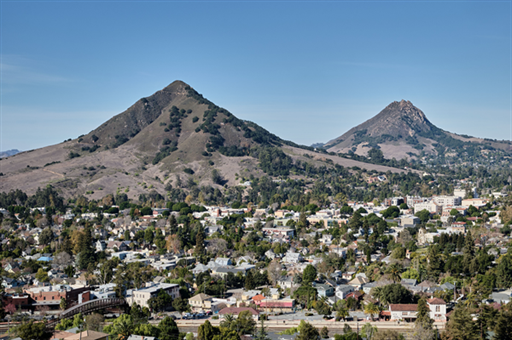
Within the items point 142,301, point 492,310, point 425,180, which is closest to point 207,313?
point 142,301

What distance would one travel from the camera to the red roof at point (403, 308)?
52.9 metres

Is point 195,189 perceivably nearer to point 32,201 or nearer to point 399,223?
point 32,201

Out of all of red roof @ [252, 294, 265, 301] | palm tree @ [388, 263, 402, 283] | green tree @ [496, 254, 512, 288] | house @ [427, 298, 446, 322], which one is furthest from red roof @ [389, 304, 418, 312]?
red roof @ [252, 294, 265, 301]

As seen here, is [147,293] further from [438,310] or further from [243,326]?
[438,310]

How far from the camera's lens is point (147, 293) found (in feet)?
193

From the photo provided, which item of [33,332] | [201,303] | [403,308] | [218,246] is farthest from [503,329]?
[218,246]

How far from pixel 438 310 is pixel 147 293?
27316mm

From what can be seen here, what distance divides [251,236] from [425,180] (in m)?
117

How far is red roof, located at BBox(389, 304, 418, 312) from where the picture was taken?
173ft

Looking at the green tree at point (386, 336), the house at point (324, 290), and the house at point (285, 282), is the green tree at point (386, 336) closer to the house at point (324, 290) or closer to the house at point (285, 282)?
the house at point (324, 290)

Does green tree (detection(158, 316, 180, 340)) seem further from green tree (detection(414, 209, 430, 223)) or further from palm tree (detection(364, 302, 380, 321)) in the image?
green tree (detection(414, 209, 430, 223))

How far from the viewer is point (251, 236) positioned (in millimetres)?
93750

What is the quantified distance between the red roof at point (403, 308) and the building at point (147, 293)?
21.9m

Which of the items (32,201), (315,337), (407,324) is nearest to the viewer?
(315,337)
